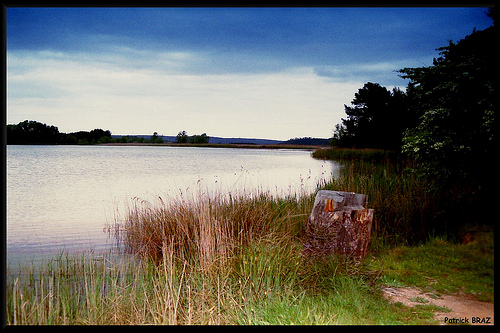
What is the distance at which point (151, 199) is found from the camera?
11.2 meters

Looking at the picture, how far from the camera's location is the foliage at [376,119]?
Answer: 78.0 feet

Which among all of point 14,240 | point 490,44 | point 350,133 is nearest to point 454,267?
point 490,44

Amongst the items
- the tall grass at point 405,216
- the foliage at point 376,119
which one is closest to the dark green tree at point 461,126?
the tall grass at point 405,216

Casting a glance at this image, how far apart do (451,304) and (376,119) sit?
24236mm

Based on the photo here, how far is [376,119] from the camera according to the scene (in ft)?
87.0

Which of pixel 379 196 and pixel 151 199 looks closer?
pixel 379 196

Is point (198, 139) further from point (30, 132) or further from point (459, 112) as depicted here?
point (459, 112)

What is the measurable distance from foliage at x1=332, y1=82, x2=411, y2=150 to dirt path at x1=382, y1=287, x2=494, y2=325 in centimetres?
1971

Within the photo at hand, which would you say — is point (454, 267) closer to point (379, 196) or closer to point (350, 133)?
point (379, 196)

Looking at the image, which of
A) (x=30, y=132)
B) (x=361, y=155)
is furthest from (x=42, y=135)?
(x=361, y=155)

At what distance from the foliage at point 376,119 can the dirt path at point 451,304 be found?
19712mm

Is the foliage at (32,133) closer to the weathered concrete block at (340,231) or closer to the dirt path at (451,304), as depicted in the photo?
the weathered concrete block at (340,231)

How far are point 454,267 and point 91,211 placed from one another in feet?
30.1
